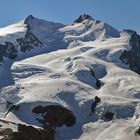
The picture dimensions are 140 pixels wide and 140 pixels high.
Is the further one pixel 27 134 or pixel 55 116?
pixel 55 116

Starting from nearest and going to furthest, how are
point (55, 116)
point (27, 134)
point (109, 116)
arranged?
point (27, 134)
point (55, 116)
point (109, 116)

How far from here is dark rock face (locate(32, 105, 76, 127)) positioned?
182 meters

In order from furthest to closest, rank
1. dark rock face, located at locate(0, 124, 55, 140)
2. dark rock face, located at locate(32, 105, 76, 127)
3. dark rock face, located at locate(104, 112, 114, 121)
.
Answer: dark rock face, located at locate(104, 112, 114, 121) < dark rock face, located at locate(32, 105, 76, 127) < dark rock face, located at locate(0, 124, 55, 140)

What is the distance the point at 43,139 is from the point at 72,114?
37271 mm

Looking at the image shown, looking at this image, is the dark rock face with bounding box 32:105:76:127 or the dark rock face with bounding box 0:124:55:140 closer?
the dark rock face with bounding box 0:124:55:140

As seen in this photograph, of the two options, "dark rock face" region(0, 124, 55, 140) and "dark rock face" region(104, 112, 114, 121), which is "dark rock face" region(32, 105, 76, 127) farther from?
"dark rock face" region(104, 112, 114, 121)

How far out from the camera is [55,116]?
18400 cm

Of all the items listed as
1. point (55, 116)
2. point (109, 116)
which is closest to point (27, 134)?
point (55, 116)

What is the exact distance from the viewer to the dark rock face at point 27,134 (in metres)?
143

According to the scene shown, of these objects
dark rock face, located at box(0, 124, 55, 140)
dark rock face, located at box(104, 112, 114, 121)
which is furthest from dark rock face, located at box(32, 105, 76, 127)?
dark rock face, located at box(104, 112, 114, 121)

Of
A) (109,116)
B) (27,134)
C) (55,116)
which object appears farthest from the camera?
(109,116)

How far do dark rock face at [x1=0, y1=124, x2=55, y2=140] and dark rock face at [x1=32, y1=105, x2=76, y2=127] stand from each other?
7.76 m

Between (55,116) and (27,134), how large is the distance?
32343mm

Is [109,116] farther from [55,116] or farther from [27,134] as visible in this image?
[27,134]
